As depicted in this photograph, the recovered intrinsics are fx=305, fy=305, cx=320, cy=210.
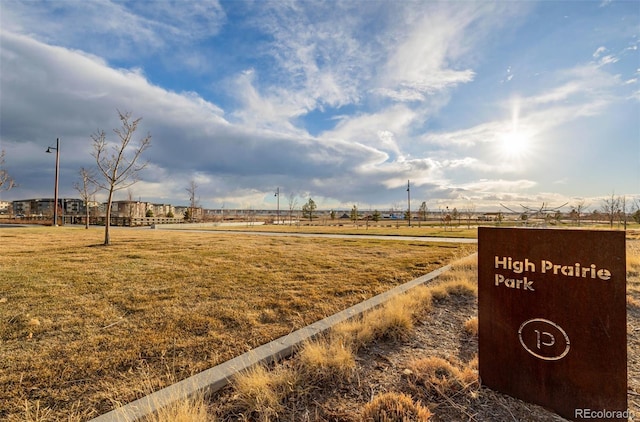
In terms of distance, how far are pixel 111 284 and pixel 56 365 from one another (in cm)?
411

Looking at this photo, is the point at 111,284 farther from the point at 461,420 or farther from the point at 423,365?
the point at 461,420

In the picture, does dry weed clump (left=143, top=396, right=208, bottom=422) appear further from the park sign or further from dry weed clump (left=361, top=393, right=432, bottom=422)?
the park sign

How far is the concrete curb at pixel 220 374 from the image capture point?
8.18 feet

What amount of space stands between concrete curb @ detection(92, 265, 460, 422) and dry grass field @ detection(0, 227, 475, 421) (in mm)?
170

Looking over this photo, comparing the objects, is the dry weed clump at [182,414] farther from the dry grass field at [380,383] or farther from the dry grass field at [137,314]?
the dry grass field at [137,314]

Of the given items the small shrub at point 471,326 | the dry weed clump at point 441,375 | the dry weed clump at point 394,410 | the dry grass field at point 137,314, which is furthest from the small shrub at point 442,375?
the dry grass field at point 137,314

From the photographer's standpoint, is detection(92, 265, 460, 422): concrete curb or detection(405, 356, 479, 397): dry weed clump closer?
detection(92, 265, 460, 422): concrete curb

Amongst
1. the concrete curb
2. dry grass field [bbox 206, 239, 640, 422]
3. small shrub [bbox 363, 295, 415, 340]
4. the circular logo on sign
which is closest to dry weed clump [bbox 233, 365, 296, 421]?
dry grass field [bbox 206, 239, 640, 422]

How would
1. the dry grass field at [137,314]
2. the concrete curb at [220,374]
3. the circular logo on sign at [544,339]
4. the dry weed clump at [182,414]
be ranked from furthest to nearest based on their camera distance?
the dry grass field at [137,314], the circular logo on sign at [544,339], the concrete curb at [220,374], the dry weed clump at [182,414]

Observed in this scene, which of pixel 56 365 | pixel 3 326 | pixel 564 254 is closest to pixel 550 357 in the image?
pixel 564 254

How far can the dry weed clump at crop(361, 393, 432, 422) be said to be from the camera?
8.20 feet

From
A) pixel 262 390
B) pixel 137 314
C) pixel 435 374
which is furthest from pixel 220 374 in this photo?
pixel 137 314

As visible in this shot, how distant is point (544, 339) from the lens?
9.30ft

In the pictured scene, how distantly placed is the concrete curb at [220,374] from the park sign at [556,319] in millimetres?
2125
